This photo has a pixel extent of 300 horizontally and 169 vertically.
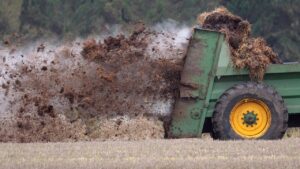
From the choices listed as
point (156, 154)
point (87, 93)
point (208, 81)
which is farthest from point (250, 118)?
point (156, 154)

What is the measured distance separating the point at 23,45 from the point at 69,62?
1088mm

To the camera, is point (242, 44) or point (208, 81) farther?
point (242, 44)

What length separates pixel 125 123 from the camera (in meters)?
16.2

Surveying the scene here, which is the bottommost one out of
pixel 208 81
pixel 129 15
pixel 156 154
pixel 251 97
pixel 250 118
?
pixel 156 154

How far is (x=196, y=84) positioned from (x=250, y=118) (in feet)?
3.24

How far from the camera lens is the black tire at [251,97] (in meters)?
15.6

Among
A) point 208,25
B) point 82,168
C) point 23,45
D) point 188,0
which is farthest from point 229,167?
point 188,0

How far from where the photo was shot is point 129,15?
147ft

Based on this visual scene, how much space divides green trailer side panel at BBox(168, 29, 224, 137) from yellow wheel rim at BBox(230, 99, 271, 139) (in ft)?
1.69

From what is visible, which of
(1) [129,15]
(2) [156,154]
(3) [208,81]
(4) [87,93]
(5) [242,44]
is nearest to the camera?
(2) [156,154]

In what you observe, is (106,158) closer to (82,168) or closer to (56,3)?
(82,168)

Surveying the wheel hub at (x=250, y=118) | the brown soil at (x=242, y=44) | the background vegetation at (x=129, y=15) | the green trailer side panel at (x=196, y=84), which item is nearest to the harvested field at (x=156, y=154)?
the green trailer side panel at (x=196, y=84)

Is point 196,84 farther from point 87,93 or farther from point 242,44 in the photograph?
point 87,93

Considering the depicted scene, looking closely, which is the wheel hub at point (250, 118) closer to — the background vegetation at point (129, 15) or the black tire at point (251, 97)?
the black tire at point (251, 97)
